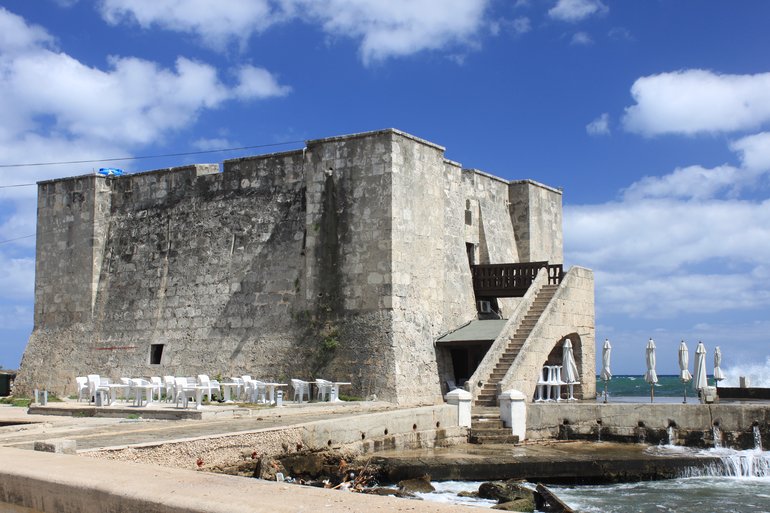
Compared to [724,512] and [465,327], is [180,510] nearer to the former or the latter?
[724,512]

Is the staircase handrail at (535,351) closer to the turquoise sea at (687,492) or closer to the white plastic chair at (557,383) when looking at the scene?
the white plastic chair at (557,383)

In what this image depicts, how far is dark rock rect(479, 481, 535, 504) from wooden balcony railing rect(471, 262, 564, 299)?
1235 centimetres

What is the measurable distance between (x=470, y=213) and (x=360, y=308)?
6.34m

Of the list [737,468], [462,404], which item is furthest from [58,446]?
[737,468]

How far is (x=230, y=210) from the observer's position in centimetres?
2523

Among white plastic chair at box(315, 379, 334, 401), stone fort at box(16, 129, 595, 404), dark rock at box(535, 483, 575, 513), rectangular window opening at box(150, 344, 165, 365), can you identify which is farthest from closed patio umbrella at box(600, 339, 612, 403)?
rectangular window opening at box(150, 344, 165, 365)

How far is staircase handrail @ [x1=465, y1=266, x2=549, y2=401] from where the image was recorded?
20.4 m

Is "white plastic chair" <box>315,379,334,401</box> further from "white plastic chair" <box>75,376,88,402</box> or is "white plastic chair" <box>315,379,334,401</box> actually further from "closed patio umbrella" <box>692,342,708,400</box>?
"closed patio umbrella" <box>692,342,708,400</box>

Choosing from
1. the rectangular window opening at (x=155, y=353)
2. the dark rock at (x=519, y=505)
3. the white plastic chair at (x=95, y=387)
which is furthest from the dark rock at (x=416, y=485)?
the rectangular window opening at (x=155, y=353)

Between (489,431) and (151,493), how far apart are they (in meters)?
13.7

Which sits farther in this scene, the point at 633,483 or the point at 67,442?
the point at 633,483

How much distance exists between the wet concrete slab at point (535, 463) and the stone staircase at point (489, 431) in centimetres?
45

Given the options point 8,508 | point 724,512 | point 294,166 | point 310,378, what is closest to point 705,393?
point 724,512

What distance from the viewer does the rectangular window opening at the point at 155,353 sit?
25.8 meters
